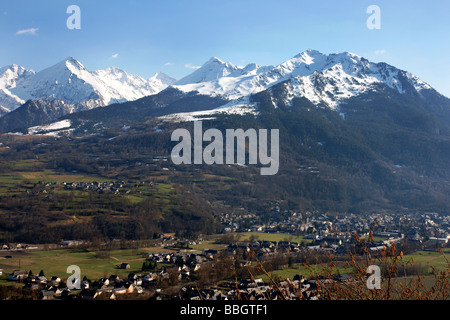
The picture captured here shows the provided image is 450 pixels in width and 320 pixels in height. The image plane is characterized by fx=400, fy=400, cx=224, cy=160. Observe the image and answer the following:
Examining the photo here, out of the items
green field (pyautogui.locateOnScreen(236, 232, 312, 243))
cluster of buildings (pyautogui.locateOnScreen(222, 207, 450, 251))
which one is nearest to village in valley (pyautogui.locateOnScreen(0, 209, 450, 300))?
cluster of buildings (pyautogui.locateOnScreen(222, 207, 450, 251))

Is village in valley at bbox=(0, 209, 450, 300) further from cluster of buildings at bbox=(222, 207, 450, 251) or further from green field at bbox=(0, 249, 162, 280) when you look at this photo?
green field at bbox=(0, 249, 162, 280)

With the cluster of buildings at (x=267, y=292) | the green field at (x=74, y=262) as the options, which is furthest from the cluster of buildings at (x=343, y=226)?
the cluster of buildings at (x=267, y=292)

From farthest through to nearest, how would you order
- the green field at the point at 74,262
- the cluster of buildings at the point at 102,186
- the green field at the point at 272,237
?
1. the cluster of buildings at the point at 102,186
2. the green field at the point at 272,237
3. the green field at the point at 74,262

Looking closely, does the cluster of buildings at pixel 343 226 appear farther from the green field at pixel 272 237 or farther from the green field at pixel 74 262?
the green field at pixel 74 262

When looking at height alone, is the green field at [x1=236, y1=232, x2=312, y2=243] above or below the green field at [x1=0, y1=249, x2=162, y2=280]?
below

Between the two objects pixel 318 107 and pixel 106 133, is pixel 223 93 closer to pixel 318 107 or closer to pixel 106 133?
pixel 318 107

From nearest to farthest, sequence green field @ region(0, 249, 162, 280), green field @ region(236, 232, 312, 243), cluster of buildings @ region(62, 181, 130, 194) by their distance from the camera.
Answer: green field @ region(0, 249, 162, 280), green field @ region(236, 232, 312, 243), cluster of buildings @ region(62, 181, 130, 194)

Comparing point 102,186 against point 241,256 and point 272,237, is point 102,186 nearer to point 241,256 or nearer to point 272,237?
point 272,237
